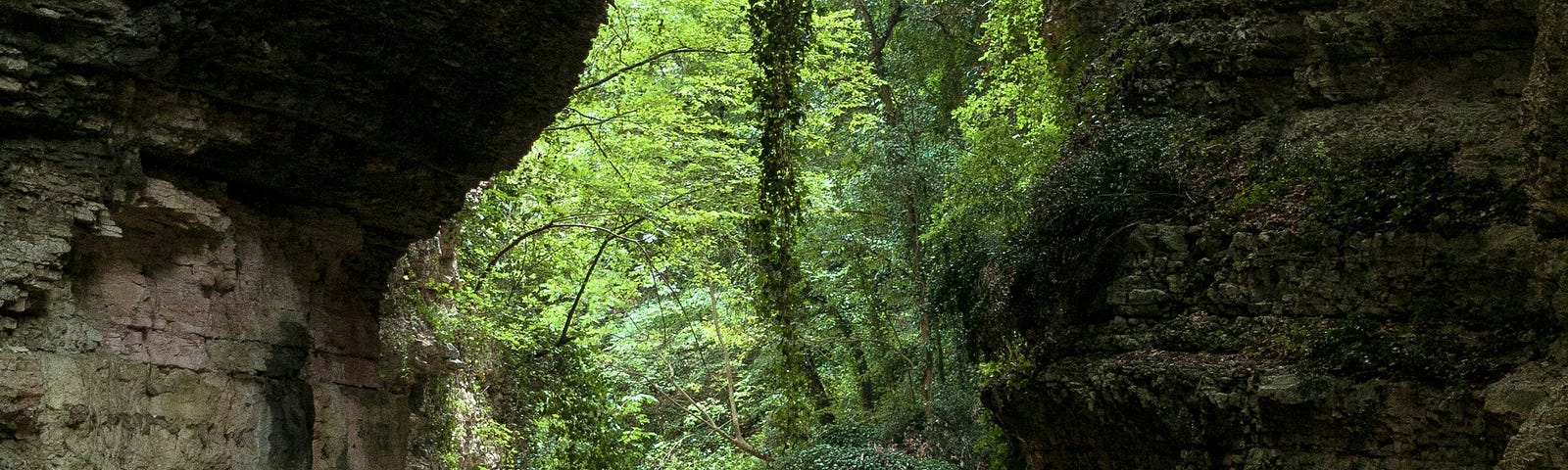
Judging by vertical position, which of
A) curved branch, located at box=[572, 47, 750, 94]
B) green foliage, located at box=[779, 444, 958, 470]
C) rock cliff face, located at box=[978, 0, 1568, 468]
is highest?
curved branch, located at box=[572, 47, 750, 94]

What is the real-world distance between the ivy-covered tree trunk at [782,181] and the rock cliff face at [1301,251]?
103 inches

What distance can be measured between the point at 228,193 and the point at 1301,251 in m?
6.86

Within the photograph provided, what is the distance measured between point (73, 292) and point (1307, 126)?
7.96 m

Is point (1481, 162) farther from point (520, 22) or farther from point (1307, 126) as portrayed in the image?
point (520, 22)

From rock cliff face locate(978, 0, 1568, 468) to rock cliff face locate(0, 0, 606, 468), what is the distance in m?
4.62

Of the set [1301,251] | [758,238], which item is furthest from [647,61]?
[1301,251]

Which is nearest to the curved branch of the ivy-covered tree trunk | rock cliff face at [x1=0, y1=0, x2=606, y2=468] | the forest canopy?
the forest canopy

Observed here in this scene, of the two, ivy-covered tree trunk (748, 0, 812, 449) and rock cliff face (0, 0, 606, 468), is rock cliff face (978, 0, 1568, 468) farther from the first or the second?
rock cliff face (0, 0, 606, 468)

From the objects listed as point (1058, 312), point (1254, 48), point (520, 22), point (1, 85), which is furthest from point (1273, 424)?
point (1, 85)

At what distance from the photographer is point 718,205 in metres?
12.9

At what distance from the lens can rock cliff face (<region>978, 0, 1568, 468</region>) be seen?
5992mm

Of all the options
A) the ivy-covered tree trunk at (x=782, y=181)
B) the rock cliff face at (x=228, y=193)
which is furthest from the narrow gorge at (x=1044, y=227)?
the ivy-covered tree trunk at (x=782, y=181)

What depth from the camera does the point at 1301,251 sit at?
737 centimetres

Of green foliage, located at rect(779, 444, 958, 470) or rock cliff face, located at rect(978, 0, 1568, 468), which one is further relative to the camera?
green foliage, located at rect(779, 444, 958, 470)
